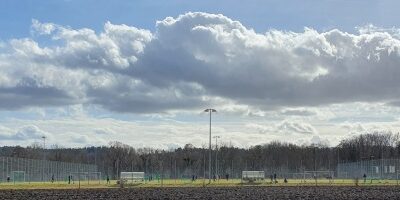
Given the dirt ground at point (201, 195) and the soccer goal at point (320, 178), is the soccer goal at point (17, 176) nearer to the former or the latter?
the dirt ground at point (201, 195)

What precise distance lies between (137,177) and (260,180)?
19020 mm

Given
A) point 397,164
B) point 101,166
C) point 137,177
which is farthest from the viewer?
point 101,166

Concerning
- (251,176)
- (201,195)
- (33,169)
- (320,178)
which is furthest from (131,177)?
(320,178)

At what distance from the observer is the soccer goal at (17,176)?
9998 centimetres

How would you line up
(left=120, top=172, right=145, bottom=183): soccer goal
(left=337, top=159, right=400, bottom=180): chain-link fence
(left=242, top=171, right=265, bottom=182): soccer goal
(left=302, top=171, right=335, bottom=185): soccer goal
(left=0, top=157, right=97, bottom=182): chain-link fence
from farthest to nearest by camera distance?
(left=337, top=159, right=400, bottom=180): chain-link fence, (left=0, top=157, right=97, bottom=182): chain-link fence, (left=242, top=171, right=265, bottom=182): soccer goal, (left=302, top=171, right=335, bottom=185): soccer goal, (left=120, top=172, right=145, bottom=183): soccer goal

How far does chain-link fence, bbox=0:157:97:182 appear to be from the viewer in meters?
99.4

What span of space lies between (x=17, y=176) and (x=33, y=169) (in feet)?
27.3

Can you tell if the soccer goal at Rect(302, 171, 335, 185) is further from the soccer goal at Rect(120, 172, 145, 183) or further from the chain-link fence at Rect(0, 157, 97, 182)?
the chain-link fence at Rect(0, 157, 97, 182)

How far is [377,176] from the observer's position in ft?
374

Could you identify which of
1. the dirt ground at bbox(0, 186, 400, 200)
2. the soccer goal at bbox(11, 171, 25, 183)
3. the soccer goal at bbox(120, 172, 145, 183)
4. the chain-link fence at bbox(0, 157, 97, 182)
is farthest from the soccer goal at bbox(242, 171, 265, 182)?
the dirt ground at bbox(0, 186, 400, 200)

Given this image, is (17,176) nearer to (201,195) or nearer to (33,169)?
(33,169)

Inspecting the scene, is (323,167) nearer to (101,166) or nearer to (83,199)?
(101,166)

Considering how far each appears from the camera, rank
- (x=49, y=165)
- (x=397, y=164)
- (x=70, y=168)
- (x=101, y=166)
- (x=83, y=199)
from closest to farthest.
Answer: (x=83, y=199), (x=397, y=164), (x=49, y=165), (x=70, y=168), (x=101, y=166)

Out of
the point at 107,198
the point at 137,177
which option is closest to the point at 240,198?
the point at 107,198
